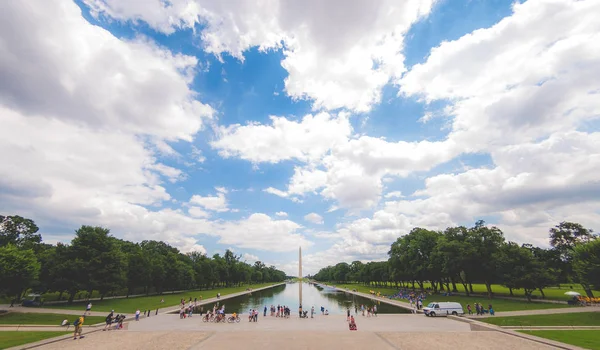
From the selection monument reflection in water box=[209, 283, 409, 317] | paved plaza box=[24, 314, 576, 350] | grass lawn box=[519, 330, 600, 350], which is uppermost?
grass lawn box=[519, 330, 600, 350]

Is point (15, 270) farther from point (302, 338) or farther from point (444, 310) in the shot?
point (444, 310)

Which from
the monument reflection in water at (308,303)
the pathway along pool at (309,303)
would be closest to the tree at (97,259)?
the pathway along pool at (309,303)

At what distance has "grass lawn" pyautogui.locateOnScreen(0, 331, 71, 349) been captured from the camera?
22806 millimetres

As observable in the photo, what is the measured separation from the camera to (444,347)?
21875 mm

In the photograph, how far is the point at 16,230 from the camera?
8988cm

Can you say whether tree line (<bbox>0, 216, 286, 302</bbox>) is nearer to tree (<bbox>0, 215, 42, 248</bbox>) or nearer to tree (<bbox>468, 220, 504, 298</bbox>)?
tree (<bbox>0, 215, 42, 248</bbox>)

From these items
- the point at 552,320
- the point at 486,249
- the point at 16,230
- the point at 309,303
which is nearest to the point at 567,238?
the point at 486,249

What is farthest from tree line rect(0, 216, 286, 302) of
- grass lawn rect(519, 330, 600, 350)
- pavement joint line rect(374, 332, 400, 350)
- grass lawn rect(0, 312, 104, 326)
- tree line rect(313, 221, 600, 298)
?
tree line rect(313, 221, 600, 298)

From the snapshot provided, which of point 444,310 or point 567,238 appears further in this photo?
point 567,238

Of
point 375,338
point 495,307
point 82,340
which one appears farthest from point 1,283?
point 495,307

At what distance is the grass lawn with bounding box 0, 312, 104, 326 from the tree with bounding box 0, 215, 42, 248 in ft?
207

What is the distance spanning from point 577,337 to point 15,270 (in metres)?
68.6

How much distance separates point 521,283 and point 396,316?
26.5 meters

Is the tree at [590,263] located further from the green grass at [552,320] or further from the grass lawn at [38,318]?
the grass lawn at [38,318]
